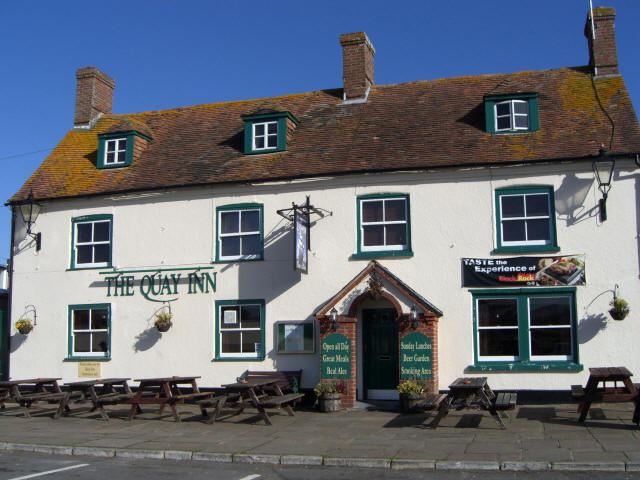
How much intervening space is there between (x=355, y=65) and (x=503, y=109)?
4.94 metres

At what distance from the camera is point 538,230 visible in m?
15.5

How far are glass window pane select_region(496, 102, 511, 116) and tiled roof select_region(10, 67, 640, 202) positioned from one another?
1.05 ft

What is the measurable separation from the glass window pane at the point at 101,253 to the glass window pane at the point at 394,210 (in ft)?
24.8

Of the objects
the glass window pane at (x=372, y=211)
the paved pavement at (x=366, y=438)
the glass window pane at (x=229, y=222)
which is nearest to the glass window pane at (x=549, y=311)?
the paved pavement at (x=366, y=438)

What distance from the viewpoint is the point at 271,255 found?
55.3ft

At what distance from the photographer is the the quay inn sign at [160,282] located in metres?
17.3

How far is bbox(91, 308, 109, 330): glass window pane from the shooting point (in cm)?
1812

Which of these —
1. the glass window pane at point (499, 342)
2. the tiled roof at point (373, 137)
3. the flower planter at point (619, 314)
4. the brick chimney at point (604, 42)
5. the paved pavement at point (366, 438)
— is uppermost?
the brick chimney at point (604, 42)

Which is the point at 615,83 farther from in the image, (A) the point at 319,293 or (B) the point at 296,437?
(B) the point at 296,437

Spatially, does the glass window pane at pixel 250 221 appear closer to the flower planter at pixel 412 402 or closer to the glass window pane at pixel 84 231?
the glass window pane at pixel 84 231

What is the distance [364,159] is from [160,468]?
9396 millimetres

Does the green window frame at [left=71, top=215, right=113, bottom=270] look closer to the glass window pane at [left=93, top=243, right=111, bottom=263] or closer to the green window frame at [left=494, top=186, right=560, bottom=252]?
the glass window pane at [left=93, top=243, right=111, bottom=263]

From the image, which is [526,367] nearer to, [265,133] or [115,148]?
[265,133]

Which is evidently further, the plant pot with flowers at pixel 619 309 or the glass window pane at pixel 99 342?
the glass window pane at pixel 99 342
